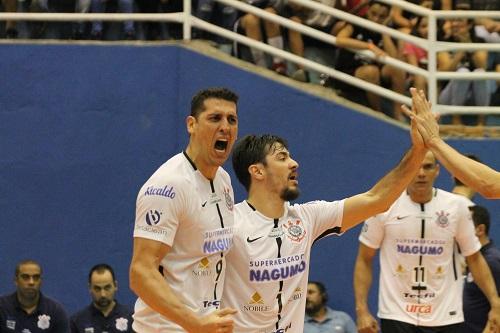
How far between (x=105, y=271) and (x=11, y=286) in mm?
1346

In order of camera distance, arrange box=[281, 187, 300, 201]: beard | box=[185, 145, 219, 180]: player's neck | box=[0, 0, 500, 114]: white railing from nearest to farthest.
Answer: box=[185, 145, 219, 180]: player's neck → box=[281, 187, 300, 201]: beard → box=[0, 0, 500, 114]: white railing

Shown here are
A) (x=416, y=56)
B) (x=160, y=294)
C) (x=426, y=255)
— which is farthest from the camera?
(x=416, y=56)

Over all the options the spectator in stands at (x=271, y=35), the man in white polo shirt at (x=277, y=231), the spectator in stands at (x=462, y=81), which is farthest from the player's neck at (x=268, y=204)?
the spectator in stands at (x=462, y=81)

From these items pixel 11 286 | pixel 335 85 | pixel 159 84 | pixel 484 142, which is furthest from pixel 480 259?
pixel 11 286

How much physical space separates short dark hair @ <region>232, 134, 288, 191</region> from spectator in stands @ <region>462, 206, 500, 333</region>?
11.5 feet

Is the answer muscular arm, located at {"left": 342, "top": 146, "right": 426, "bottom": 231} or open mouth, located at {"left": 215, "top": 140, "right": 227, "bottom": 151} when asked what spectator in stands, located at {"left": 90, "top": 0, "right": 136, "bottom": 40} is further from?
open mouth, located at {"left": 215, "top": 140, "right": 227, "bottom": 151}

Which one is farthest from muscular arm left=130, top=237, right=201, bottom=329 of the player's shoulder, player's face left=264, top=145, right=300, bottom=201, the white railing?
the white railing

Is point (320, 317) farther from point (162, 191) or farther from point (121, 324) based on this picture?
point (162, 191)

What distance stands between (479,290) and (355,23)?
2843 mm

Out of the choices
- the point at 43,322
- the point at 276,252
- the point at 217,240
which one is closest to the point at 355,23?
the point at 43,322

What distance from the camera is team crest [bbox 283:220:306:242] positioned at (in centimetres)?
847

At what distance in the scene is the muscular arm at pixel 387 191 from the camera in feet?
27.0

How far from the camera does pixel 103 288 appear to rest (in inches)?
475

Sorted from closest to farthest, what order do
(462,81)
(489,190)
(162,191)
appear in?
(162,191) < (489,190) < (462,81)
